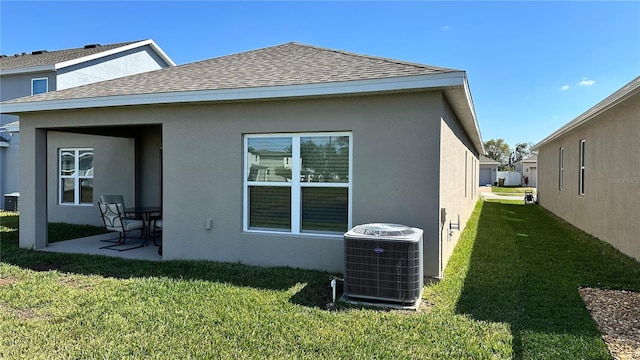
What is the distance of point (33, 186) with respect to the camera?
25.7 ft

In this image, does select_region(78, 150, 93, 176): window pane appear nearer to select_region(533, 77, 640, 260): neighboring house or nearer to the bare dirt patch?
the bare dirt patch

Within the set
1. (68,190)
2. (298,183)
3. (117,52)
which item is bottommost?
(68,190)

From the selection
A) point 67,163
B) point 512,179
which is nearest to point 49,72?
point 67,163

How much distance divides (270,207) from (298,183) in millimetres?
666

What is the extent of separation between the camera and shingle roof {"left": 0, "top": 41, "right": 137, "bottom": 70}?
17266 mm

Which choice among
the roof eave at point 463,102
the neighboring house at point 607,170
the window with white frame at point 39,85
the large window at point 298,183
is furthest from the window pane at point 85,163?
the neighboring house at point 607,170

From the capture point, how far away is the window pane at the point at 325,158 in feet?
19.8

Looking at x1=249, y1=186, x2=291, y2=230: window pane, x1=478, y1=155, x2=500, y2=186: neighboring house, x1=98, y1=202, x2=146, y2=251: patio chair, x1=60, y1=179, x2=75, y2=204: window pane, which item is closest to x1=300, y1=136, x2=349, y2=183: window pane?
x1=249, y1=186, x2=291, y2=230: window pane

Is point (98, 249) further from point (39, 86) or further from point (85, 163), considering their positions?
point (39, 86)

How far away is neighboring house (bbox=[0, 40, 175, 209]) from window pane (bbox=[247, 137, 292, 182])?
13744 millimetres

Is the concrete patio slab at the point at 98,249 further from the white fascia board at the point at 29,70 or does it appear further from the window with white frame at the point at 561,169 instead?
the window with white frame at the point at 561,169

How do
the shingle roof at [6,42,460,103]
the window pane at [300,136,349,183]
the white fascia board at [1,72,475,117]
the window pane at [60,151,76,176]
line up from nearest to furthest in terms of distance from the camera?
1. the white fascia board at [1,72,475,117]
2. the shingle roof at [6,42,460,103]
3. the window pane at [300,136,349,183]
4. the window pane at [60,151,76,176]

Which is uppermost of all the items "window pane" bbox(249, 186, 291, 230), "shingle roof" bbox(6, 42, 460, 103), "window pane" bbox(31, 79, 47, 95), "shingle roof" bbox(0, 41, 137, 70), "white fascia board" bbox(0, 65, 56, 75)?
"shingle roof" bbox(0, 41, 137, 70)

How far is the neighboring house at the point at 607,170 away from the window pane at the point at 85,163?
493 inches
